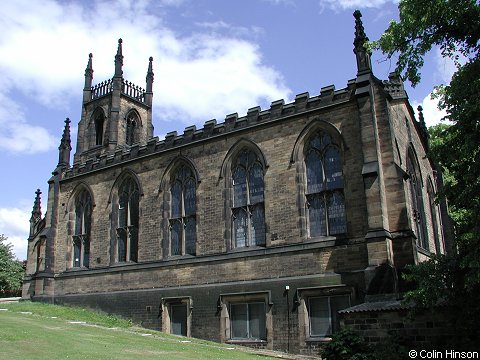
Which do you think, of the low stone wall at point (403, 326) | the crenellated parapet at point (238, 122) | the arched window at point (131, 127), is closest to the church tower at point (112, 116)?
the arched window at point (131, 127)

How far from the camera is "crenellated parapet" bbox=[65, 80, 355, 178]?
18234mm

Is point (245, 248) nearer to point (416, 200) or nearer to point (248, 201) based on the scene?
point (248, 201)

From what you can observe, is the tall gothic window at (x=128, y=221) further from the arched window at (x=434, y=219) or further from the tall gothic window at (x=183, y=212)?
the arched window at (x=434, y=219)

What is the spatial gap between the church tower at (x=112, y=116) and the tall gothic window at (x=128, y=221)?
1287 cm

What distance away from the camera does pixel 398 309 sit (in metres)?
12.2

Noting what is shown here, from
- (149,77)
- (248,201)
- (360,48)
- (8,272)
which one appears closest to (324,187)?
(248,201)

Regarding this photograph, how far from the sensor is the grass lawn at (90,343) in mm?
11383

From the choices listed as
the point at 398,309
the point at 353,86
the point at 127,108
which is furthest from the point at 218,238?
the point at 127,108

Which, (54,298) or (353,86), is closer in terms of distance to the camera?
(353,86)

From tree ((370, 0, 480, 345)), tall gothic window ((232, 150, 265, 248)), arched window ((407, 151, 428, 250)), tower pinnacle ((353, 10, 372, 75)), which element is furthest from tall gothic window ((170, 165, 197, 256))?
tree ((370, 0, 480, 345))

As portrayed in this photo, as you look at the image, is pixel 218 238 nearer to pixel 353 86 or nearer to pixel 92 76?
pixel 353 86

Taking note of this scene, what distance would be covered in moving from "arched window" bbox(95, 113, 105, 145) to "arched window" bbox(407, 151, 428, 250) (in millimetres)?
25258

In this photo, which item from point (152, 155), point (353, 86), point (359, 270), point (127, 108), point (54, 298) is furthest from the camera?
point (127, 108)

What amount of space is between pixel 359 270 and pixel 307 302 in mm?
2223
